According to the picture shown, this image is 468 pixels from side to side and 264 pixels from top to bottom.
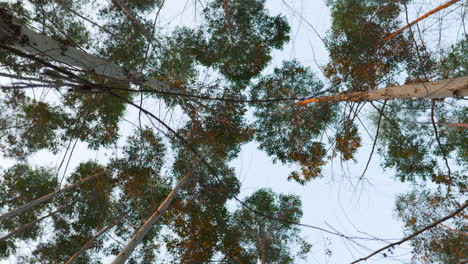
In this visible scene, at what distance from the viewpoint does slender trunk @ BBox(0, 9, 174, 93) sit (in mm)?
1762

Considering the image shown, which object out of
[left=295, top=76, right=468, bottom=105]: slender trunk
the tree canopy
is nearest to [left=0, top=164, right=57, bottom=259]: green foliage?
the tree canopy

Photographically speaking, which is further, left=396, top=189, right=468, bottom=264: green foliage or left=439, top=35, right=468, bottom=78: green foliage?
left=439, top=35, right=468, bottom=78: green foliage

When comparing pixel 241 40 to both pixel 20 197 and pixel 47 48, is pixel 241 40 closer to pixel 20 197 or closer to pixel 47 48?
pixel 47 48

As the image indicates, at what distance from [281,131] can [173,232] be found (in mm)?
3942

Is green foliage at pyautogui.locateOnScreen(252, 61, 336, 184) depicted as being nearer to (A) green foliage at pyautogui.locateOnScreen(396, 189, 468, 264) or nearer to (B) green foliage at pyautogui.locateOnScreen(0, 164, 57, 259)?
(A) green foliage at pyautogui.locateOnScreen(396, 189, 468, 264)

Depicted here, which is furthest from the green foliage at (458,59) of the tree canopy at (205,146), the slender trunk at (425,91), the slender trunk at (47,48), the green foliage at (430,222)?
the slender trunk at (47,48)

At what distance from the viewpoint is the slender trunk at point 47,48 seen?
5.78ft

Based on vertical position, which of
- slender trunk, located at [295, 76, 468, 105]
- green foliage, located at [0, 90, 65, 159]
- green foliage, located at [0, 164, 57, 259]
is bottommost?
green foliage, located at [0, 164, 57, 259]

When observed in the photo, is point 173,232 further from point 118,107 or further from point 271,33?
point 271,33

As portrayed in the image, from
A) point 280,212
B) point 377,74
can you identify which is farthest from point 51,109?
point 377,74

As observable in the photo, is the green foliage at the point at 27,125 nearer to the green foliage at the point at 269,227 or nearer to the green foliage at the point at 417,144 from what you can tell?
the green foliage at the point at 269,227

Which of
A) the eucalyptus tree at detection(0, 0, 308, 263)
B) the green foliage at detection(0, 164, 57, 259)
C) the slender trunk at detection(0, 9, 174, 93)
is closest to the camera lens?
the slender trunk at detection(0, 9, 174, 93)

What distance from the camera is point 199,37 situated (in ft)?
21.0

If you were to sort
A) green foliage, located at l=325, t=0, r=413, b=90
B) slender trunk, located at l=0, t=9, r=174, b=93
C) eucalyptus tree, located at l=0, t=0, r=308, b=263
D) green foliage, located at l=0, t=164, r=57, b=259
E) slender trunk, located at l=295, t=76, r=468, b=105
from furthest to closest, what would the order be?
green foliage, located at l=0, t=164, r=57, b=259
eucalyptus tree, located at l=0, t=0, r=308, b=263
green foliage, located at l=325, t=0, r=413, b=90
slender trunk, located at l=295, t=76, r=468, b=105
slender trunk, located at l=0, t=9, r=174, b=93
